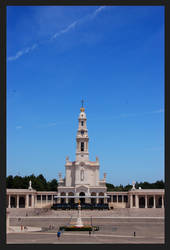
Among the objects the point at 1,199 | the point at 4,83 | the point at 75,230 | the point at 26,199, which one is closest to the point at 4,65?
the point at 4,83

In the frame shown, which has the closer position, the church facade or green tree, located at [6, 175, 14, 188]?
the church facade

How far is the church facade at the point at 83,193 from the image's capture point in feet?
279

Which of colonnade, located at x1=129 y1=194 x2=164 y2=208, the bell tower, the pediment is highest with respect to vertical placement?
the bell tower

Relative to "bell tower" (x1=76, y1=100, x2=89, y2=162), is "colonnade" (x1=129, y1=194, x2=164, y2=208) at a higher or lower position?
lower

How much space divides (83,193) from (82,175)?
4266mm

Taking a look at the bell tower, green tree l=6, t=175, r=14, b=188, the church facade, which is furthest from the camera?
green tree l=6, t=175, r=14, b=188

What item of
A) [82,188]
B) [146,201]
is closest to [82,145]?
[82,188]

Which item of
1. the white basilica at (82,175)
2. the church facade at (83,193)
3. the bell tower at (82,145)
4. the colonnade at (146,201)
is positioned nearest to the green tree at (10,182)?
the church facade at (83,193)

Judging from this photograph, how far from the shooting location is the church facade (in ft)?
279

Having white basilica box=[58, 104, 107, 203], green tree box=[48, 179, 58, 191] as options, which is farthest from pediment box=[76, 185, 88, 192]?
green tree box=[48, 179, 58, 191]

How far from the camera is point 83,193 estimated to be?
8750cm

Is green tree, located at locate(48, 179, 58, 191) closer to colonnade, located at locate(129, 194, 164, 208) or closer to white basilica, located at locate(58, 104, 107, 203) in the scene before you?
white basilica, located at locate(58, 104, 107, 203)

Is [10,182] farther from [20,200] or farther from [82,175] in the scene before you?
[82,175]

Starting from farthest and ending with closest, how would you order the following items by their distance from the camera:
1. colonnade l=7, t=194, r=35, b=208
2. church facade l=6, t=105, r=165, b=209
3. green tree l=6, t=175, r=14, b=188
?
green tree l=6, t=175, r=14, b=188 → church facade l=6, t=105, r=165, b=209 → colonnade l=7, t=194, r=35, b=208
